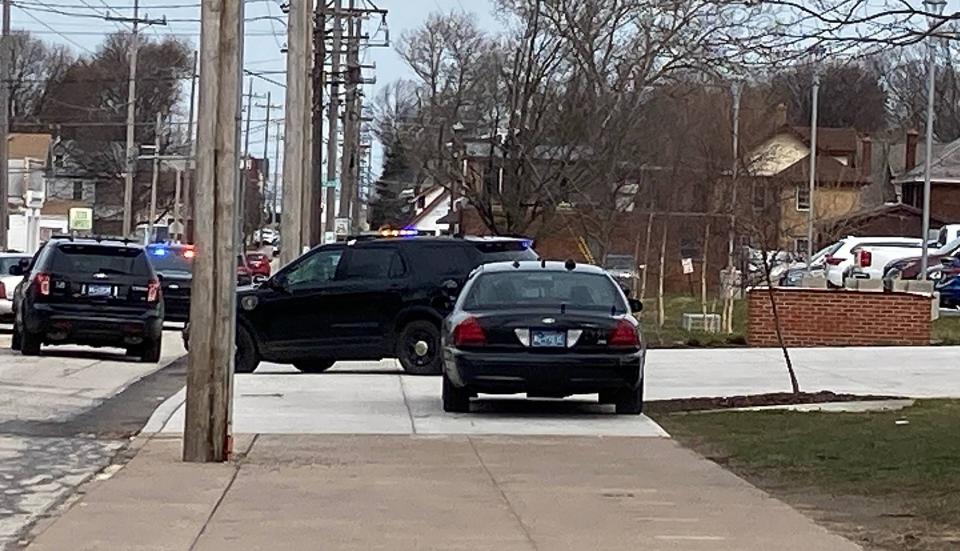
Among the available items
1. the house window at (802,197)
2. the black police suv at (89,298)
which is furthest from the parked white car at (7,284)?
the house window at (802,197)

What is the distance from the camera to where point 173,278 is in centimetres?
3394

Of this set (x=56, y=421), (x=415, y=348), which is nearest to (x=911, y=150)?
(x=415, y=348)

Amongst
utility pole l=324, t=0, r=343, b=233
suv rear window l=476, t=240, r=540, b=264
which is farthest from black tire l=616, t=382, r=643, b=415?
utility pole l=324, t=0, r=343, b=233

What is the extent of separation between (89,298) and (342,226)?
31.5m

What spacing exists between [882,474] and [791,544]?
124 inches

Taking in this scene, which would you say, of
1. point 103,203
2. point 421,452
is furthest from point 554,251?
point 103,203

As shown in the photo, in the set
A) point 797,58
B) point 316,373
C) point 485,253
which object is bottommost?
point 316,373

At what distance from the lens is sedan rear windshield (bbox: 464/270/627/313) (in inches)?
652

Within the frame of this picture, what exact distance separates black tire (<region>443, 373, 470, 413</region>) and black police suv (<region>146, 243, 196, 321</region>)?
16.8 m

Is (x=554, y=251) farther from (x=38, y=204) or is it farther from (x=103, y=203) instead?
(x=103, y=203)

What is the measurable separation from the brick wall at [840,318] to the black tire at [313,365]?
27.3 feet

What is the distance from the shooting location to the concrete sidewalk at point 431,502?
31.3ft

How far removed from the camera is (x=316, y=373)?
73.1 feet

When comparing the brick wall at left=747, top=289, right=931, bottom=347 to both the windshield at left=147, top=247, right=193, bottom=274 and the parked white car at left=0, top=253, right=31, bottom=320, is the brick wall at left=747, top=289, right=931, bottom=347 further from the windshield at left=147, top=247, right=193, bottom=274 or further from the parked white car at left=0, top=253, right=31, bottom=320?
the parked white car at left=0, top=253, right=31, bottom=320
